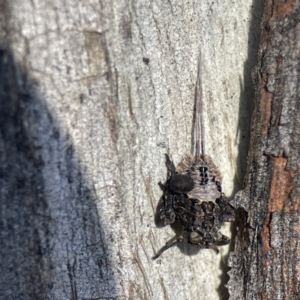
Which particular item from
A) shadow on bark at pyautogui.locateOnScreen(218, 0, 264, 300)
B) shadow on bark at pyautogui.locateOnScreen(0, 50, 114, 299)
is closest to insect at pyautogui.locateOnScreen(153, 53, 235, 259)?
shadow on bark at pyautogui.locateOnScreen(218, 0, 264, 300)

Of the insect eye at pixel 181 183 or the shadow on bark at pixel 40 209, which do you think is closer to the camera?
the shadow on bark at pixel 40 209

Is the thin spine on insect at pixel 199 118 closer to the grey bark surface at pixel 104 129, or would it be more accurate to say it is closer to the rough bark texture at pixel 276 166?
the grey bark surface at pixel 104 129

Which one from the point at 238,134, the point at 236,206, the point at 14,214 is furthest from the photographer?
the point at 238,134

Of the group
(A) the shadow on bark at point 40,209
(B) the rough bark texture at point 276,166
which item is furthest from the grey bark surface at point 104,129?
(B) the rough bark texture at point 276,166

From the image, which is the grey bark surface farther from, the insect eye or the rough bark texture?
the rough bark texture

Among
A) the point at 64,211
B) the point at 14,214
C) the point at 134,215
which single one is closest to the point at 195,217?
the point at 134,215

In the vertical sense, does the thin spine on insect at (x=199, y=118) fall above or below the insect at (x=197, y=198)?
above

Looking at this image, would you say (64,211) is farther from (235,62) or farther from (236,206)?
(235,62)
